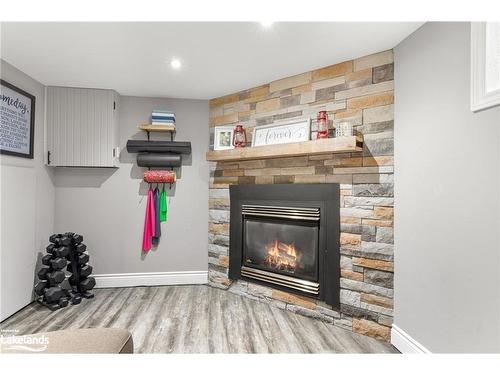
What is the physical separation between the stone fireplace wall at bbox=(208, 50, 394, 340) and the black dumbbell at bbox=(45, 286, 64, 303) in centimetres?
200

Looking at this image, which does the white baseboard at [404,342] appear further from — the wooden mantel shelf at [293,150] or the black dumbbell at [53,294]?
the black dumbbell at [53,294]

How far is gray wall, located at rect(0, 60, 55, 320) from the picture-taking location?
2.47 metres

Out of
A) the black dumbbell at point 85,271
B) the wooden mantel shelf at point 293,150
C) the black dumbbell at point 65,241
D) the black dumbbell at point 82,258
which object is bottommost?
the black dumbbell at point 85,271

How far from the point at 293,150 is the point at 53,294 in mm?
2642

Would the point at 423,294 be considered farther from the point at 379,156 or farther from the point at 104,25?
the point at 104,25

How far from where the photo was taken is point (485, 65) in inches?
56.5

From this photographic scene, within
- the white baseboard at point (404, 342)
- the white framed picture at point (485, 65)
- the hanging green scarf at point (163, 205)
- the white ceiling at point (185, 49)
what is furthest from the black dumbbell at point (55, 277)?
the white framed picture at point (485, 65)

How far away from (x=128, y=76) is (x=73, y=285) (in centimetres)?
227

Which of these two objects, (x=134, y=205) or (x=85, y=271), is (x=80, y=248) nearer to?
(x=85, y=271)

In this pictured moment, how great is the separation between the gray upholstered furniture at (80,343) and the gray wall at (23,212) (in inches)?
79.6

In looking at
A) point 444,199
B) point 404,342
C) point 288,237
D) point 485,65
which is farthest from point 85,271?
point 485,65

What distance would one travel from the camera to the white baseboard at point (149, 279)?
3318 mm

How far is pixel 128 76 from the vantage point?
2793 millimetres

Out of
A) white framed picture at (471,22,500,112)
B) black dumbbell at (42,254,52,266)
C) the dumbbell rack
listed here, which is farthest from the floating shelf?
white framed picture at (471,22,500,112)
